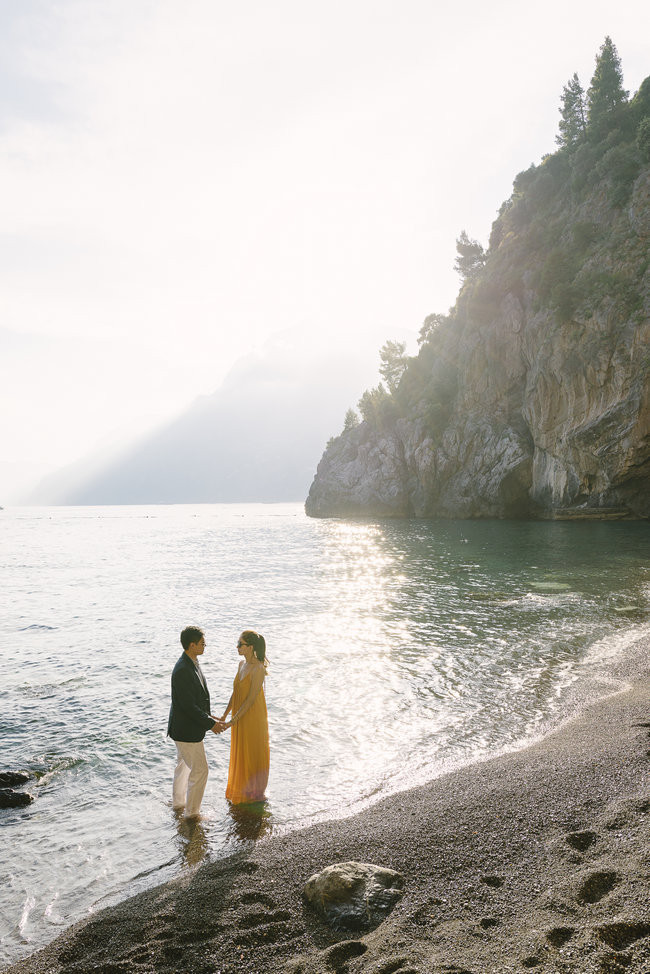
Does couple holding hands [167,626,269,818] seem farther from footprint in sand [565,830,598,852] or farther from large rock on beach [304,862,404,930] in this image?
footprint in sand [565,830,598,852]

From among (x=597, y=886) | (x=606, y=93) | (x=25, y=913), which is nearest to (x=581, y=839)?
(x=597, y=886)

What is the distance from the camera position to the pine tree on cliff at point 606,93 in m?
65.9

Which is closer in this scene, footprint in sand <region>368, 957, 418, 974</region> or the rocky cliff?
footprint in sand <region>368, 957, 418, 974</region>

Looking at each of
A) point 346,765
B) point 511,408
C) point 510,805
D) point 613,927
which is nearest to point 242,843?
point 346,765

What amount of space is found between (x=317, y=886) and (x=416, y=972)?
1.68 m

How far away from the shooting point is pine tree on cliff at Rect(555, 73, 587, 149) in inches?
3078

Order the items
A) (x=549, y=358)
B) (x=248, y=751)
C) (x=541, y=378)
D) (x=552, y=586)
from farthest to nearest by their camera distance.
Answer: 1. (x=541, y=378)
2. (x=549, y=358)
3. (x=552, y=586)
4. (x=248, y=751)

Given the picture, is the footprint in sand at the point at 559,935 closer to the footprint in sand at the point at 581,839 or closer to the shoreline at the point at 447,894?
the shoreline at the point at 447,894

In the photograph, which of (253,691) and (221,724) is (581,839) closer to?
(253,691)

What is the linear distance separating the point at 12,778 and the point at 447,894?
854 centimetres

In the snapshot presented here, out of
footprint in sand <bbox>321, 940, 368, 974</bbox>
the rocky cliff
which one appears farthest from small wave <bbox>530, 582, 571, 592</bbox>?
the rocky cliff

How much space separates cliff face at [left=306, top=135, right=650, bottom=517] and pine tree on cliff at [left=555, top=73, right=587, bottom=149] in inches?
252

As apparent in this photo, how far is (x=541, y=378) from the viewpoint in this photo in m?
63.2

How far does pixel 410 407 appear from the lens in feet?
330
